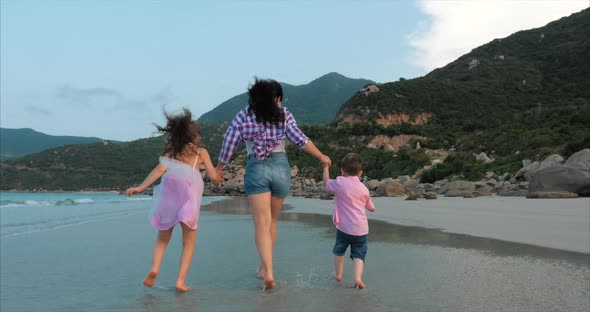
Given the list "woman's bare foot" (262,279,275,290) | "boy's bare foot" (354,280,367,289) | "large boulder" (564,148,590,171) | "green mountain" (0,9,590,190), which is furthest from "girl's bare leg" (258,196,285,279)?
"green mountain" (0,9,590,190)

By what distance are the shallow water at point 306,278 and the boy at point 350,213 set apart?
229mm

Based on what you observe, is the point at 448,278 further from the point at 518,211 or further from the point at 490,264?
the point at 518,211

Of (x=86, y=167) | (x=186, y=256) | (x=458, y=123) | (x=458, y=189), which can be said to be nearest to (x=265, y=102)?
(x=186, y=256)

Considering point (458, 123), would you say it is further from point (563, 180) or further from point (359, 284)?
point (359, 284)

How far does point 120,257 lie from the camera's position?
17.4 ft

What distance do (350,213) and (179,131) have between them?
1528 millimetres

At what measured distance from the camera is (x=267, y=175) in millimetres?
3699

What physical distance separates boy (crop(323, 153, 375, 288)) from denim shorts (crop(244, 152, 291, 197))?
1.30 feet

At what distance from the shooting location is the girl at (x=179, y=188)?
11.5ft

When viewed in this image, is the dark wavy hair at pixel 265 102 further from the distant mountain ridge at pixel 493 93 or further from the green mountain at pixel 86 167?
the green mountain at pixel 86 167

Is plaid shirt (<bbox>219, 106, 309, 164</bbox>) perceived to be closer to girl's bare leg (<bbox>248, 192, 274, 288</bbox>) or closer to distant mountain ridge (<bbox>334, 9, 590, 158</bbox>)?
girl's bare leg (<bbox>248, 192, 274, 288</bbox>)

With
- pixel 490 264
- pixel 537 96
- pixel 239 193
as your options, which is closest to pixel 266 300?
pixel 490 264

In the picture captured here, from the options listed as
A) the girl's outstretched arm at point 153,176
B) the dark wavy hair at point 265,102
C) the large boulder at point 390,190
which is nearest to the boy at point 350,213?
the dark wavy hair at point 265,102

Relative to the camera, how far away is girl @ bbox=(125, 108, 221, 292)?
3.49m
